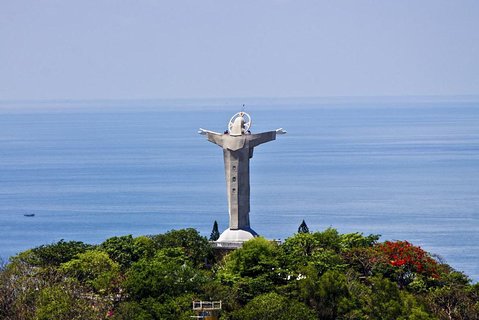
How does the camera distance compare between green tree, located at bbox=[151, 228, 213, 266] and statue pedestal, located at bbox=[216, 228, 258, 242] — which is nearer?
green tree, located at bbox=[151, 228, 213, 266]

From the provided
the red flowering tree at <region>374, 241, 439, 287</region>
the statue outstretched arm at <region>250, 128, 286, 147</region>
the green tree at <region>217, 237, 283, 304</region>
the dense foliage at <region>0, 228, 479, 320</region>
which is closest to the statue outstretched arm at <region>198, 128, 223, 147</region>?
the statue outstretched arm at <region>250, 128, 286, 147</region>

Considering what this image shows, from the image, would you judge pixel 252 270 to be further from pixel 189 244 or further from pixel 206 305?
pixel 189 244

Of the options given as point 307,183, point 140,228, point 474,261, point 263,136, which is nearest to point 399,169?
point 307,183

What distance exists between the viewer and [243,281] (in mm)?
63000

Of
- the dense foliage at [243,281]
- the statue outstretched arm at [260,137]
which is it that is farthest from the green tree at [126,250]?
the statue outstretched arm at [260,137]

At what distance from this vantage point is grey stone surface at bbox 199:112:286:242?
72.2m

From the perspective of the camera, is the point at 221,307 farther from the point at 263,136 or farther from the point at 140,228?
the point at 140,228

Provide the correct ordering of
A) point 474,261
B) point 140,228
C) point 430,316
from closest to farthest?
point 430,316 < point 474,261 < point 140,228

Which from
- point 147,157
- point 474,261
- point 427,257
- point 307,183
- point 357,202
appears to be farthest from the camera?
point 147,157

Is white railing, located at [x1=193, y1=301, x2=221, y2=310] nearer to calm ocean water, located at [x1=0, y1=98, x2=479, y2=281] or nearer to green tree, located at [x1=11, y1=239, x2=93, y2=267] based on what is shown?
green tree, located at [x1=11, y1=239, x2=93, y2=267]

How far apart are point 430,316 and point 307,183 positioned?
93.1 meters

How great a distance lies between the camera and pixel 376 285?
2398 inches

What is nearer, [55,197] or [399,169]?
[55,197]

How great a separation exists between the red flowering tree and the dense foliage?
4 centimetres
